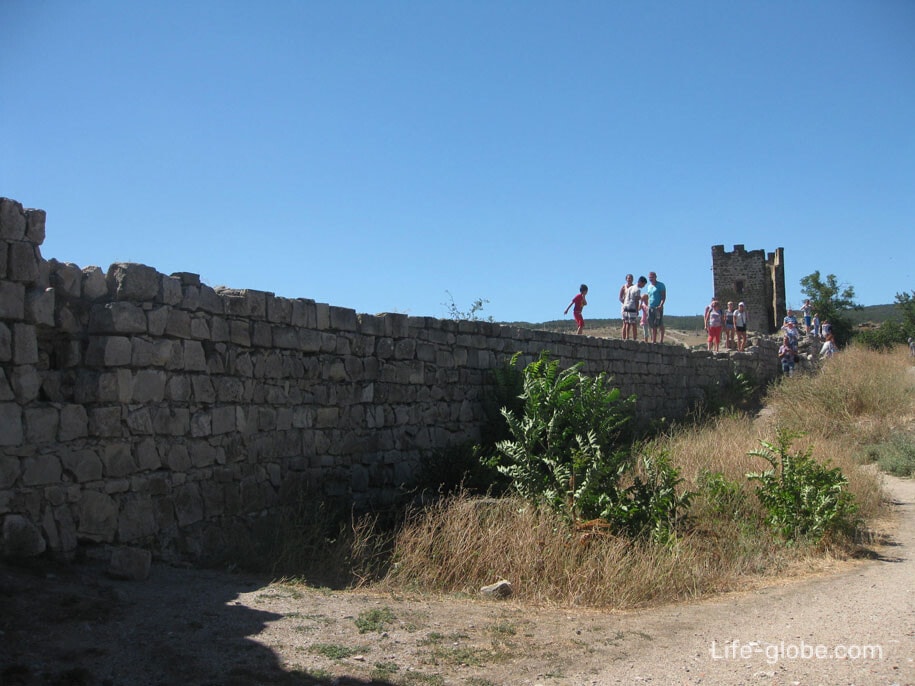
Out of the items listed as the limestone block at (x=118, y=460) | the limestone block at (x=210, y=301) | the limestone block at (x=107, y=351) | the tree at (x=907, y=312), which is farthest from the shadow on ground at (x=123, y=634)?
the tree at (x=907, y=312)

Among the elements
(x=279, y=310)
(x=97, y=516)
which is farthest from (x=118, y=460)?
(x=279, y=310)

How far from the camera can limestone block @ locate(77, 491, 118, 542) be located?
5.97m

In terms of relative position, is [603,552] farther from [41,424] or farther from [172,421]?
[41,424]

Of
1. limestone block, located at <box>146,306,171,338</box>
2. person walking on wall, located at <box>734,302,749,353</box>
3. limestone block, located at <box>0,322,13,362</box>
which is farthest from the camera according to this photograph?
person walking on wall, located at <box>734,302,749,353</box>

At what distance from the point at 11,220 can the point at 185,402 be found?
2.03 metres

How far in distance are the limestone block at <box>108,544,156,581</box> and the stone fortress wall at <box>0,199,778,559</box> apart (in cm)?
2

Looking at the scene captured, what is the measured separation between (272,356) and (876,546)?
20.3 feet

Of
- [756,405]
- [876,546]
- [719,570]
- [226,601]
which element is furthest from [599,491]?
[756,405]

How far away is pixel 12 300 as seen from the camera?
563 cm

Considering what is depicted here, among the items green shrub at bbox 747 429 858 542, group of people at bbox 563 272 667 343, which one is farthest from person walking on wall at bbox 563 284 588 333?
green shrub at bbox 747 429 858 542

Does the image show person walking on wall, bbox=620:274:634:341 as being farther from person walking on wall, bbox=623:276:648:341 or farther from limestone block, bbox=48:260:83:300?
limestone block, bbox=48:260:83:300

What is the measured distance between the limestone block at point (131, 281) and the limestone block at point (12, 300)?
80 centimetres

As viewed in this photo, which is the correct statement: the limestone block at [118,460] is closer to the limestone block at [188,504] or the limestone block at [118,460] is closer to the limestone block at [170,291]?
the limestone block at [188,504]

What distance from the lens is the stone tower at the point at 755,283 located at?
43906 mm
